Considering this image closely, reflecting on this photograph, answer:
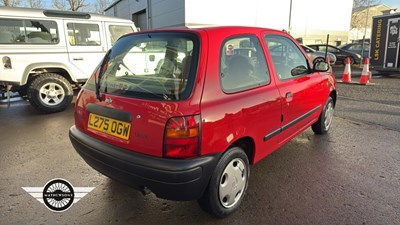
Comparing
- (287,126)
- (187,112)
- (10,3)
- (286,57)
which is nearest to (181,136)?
(187,112)

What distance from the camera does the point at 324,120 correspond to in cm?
459

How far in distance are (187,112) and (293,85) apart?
5.54 feet

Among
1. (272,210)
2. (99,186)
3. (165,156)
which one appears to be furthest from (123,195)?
(272,210)

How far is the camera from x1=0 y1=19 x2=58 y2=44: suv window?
5617 millimetres

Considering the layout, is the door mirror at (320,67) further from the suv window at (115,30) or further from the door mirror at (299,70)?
the suv window at (115,30)

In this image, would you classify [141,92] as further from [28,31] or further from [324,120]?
[28,31]

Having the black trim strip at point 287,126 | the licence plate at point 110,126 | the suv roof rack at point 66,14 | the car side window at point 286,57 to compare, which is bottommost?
the black trim strip at point 287,126

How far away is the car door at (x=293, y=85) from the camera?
318 centimetres

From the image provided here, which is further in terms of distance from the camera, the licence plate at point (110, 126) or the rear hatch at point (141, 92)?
the licence plate at point (110, 126)

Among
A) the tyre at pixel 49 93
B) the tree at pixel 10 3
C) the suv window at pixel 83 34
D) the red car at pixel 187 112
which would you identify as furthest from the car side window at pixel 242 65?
the tree at pixel 10 3

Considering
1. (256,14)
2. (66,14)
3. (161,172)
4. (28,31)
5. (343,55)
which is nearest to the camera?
(161,172)

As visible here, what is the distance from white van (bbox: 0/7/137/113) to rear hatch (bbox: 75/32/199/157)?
3703mm

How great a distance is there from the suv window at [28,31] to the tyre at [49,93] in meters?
0.73

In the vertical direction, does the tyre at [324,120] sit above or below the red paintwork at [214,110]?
below
